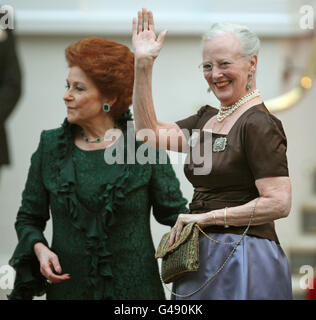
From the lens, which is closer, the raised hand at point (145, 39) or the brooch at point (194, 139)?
the raised hand at point (145, 39)

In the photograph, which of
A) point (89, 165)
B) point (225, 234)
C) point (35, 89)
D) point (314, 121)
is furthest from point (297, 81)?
point (225, 234)

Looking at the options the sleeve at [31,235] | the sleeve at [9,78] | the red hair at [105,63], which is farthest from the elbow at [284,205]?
the sleeve at [9,78]

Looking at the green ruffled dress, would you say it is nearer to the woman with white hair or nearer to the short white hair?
the woman with white hair

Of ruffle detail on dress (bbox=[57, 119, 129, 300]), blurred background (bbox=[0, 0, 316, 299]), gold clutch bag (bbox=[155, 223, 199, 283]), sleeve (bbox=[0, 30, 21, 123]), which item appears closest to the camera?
gold clutch bag (bbox=[155, 223, 199, 283])

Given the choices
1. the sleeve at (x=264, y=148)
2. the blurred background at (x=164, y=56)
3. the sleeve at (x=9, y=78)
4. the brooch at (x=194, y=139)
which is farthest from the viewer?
the blurred background at (x=164, y=56)

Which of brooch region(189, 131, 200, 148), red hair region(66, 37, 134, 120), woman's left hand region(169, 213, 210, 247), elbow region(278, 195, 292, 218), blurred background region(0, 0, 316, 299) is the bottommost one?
woman's left hand region(169, 213, 210, 247)

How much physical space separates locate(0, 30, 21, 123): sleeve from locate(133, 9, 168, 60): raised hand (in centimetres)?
112

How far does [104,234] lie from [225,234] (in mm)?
572

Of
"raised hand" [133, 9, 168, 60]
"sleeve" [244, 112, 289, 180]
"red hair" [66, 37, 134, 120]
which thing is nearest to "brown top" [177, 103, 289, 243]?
"sleeve" [244, 112, 289, 180]

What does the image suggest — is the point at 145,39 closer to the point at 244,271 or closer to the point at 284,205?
the point at 284,205

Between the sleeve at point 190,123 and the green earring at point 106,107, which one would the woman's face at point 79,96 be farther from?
the sleeve at point 190,123

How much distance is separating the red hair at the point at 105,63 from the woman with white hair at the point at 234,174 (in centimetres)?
46

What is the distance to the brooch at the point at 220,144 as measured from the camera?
210 cm

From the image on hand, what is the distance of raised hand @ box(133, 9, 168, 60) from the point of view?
2082 millimetres
